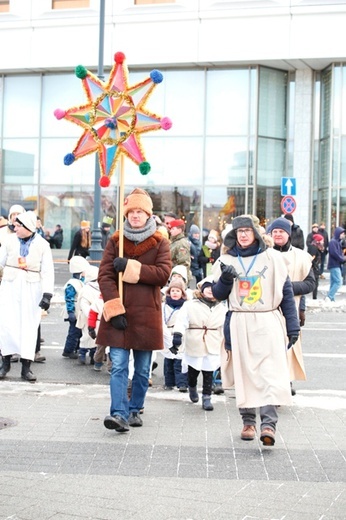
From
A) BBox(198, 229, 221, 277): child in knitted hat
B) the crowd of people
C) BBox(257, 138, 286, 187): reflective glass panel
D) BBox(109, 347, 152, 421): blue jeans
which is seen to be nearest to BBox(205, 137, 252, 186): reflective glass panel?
BBox(257, 138, 286, 187): reflective glass panel

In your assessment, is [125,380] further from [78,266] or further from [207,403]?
[78,266]

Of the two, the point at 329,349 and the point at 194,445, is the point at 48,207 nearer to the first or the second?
the point at 329,349

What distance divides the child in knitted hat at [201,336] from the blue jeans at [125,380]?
2.52 ft

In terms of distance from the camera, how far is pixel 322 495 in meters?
5.18

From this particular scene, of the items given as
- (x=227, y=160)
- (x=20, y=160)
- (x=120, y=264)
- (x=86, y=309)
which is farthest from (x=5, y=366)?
(x=20, y=160)

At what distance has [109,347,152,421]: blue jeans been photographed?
6.83 metres

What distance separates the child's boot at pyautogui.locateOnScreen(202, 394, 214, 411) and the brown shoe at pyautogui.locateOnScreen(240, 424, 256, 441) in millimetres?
1114

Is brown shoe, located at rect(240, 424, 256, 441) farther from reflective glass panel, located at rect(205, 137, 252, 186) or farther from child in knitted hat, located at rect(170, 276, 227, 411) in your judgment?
reflective glass panel, located at rect(205, 137, 252, 186)

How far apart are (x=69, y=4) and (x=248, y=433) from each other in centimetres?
2592

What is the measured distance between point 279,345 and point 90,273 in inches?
166

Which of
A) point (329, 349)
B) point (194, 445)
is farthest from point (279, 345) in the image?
point (329, 349)

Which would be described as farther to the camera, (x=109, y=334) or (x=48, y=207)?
(x=48, y=207)

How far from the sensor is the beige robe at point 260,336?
6617 mm

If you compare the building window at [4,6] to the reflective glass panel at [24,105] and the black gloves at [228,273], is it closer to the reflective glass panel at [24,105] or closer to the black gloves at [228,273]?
the reflective glass panel at [24,105]
